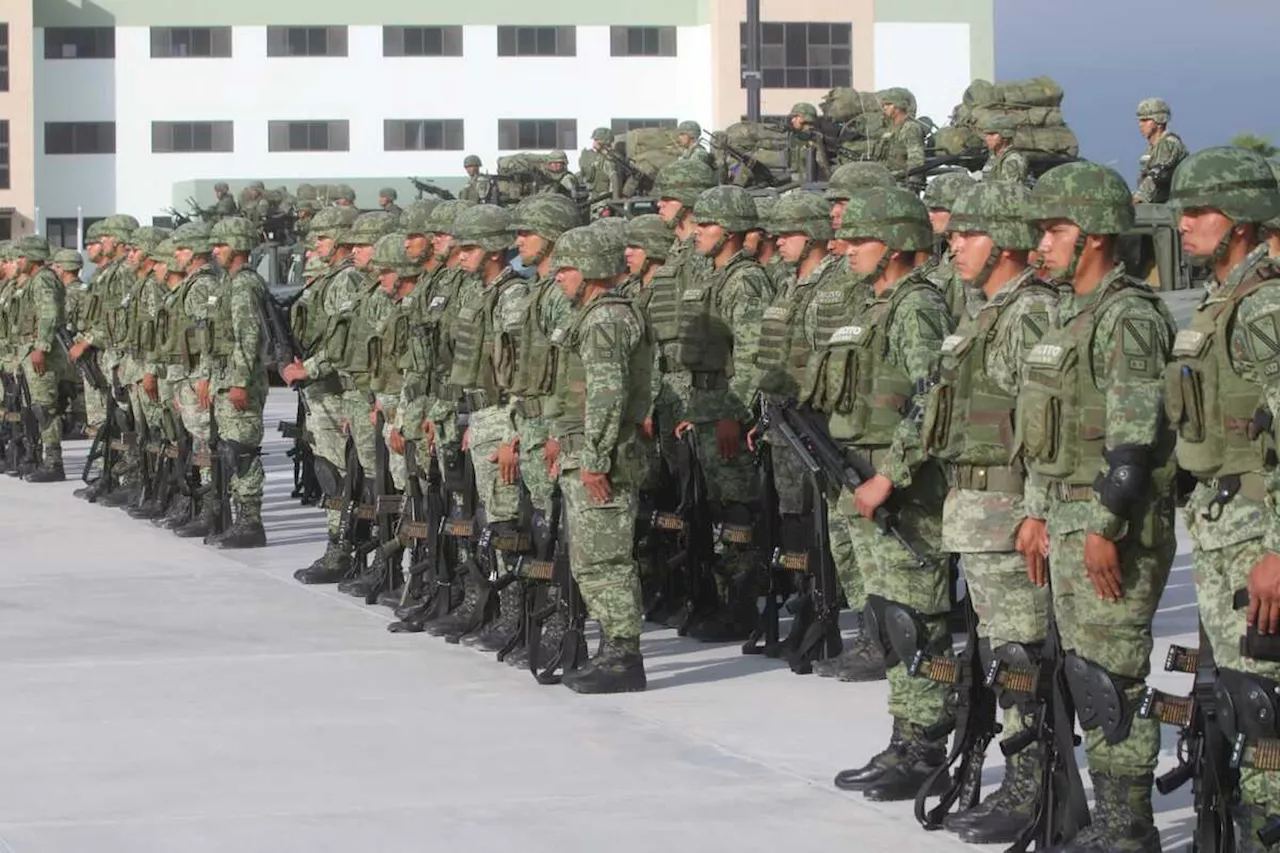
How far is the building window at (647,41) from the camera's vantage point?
6022 centimetres

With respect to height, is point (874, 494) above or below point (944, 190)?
below

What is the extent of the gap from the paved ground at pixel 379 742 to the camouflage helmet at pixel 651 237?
2549 millimetres

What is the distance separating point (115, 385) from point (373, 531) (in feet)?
18.8

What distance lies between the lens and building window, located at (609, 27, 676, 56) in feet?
198

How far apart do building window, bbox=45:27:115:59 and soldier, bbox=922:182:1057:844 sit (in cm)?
5437

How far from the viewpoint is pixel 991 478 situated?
24.7 feet

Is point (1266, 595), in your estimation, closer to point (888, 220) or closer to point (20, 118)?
point (888, 220)

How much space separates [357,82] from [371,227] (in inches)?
1818

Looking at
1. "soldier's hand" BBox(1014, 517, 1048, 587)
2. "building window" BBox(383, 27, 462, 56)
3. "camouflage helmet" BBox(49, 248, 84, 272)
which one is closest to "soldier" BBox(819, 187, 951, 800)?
"soldier's hand" BBox(1014, 517, 1048, 587)

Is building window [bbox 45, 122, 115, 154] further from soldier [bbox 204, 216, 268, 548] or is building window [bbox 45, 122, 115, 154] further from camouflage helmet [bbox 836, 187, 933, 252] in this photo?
camouflage helmet [bbox 836, 187, 933, 252]

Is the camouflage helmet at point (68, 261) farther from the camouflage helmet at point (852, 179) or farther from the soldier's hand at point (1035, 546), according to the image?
the soldier's hand at point (1035, 546)

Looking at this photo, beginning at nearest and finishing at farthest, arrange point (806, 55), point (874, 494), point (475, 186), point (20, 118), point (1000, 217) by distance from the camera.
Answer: point (1000, 217) → point (874, 494) → point (475, 186) → point (20, 118) → point (806, 55)

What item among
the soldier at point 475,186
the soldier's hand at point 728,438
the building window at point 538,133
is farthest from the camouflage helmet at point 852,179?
the building window at point 538,133

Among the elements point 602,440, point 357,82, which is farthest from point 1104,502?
point 357,82
